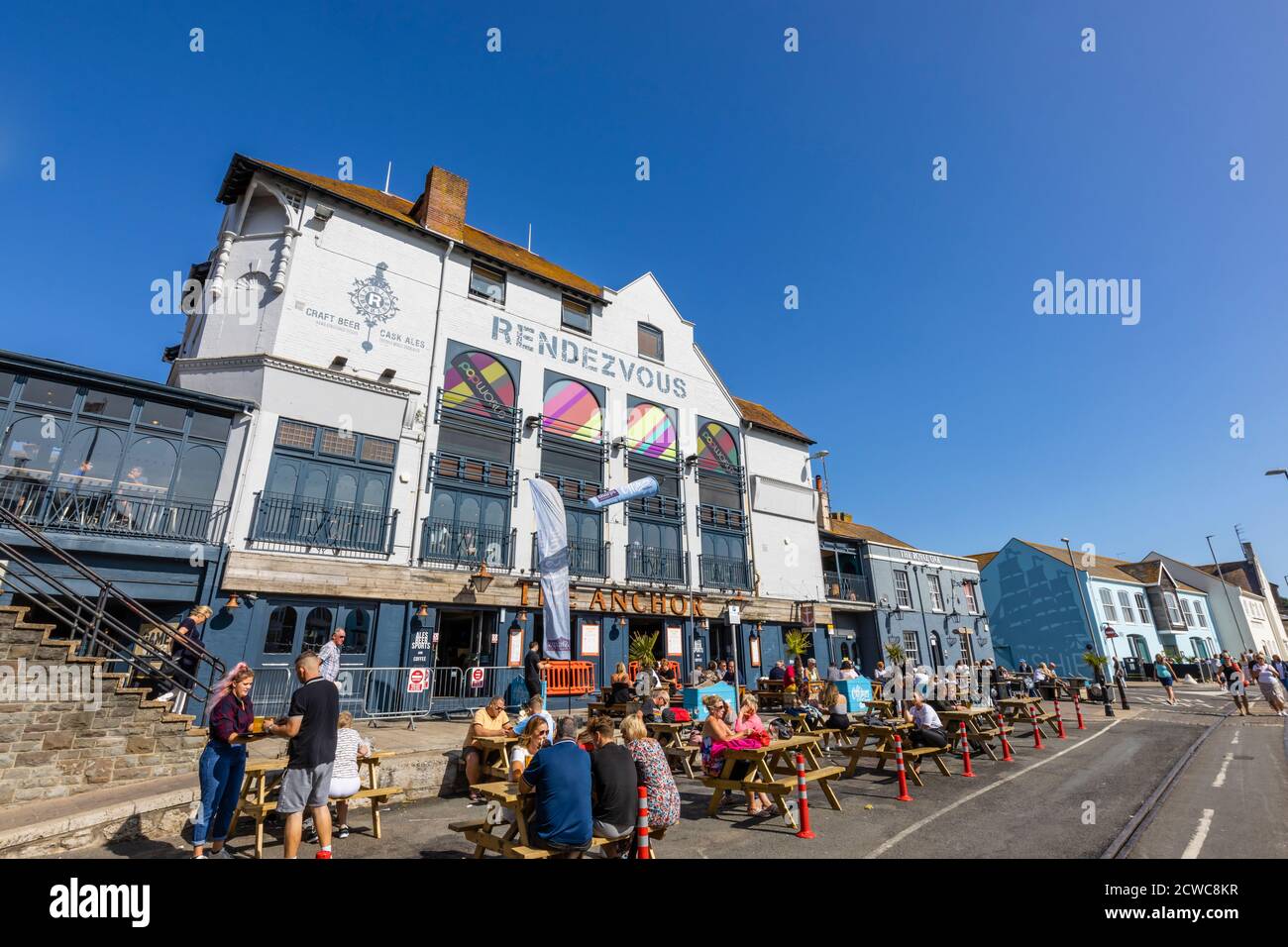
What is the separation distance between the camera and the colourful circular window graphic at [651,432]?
2128cm

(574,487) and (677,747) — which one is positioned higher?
(574,487)

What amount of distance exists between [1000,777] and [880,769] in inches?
75.2

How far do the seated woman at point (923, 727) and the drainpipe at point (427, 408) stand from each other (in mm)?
12209

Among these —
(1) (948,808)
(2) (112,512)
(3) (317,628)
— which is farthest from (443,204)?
(1) (948,808)

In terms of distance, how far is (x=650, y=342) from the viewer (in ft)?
77.4

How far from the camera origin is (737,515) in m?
23.3

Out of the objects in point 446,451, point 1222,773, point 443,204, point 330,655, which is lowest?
point 1222,773

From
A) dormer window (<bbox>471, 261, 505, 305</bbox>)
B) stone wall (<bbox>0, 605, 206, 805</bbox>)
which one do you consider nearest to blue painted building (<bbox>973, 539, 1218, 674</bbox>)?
dormer window (<bbox>471, 261, 505, 305</bbox>)

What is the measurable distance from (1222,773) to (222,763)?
15.2 metres

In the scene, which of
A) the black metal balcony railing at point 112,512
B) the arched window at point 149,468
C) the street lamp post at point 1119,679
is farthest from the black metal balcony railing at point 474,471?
the street lamp post at point 1119,679

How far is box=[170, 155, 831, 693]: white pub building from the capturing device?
14.0 meters

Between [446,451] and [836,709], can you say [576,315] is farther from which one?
[836,709]

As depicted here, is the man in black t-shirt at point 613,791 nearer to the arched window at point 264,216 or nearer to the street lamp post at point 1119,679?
the arched window at point 264,216
